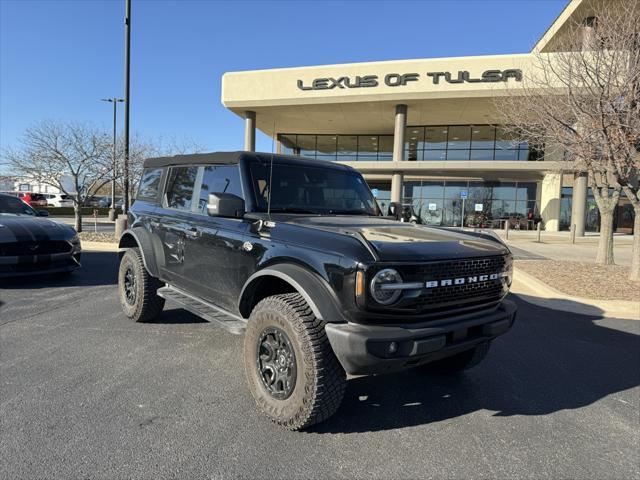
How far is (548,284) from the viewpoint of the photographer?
8523mm

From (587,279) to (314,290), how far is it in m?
8.64

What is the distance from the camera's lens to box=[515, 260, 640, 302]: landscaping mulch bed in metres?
7.70

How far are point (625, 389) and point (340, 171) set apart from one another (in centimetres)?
331

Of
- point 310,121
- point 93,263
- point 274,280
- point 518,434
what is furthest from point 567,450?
point 310,121

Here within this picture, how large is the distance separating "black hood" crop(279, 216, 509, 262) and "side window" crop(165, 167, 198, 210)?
1476mm

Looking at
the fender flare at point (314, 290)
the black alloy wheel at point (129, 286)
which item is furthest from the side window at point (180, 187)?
the fender flare at point (314, 290)

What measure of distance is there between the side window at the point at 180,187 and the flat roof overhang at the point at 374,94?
18269 mm

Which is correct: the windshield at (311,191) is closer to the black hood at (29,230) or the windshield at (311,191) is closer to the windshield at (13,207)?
the black hood at (29,230)

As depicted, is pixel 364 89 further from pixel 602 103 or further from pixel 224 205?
pixel 224 205

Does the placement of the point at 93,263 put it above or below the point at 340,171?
below

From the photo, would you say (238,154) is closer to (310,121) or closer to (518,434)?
(518,434)

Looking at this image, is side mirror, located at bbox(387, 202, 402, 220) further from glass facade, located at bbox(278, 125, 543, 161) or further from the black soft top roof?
glass facade, located at bbox(278, 125, 543, 161)

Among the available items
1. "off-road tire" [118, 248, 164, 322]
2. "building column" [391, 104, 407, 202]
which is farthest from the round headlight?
"building column" [391, 104, 407, 202]

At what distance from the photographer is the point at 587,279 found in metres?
9.10
